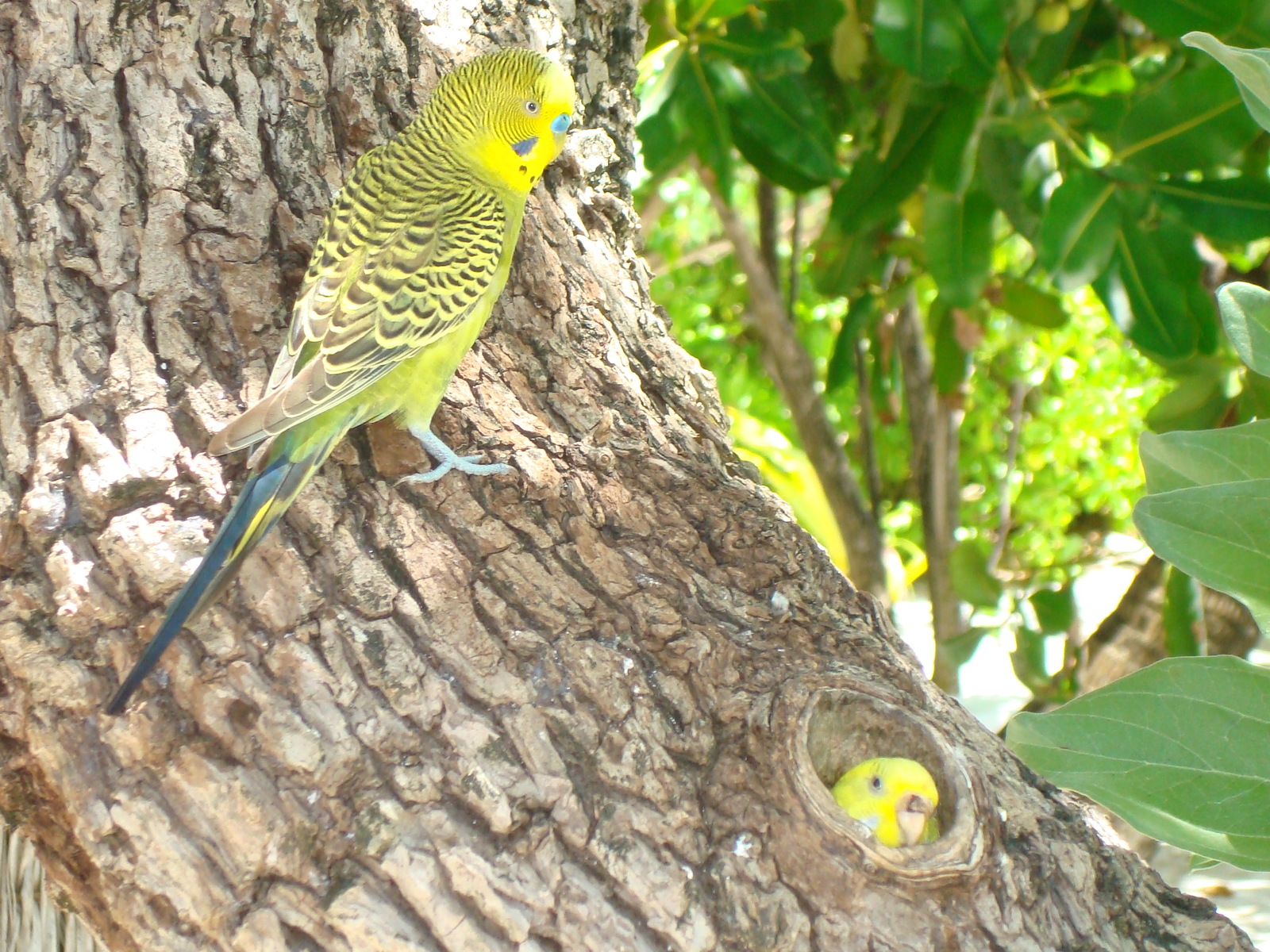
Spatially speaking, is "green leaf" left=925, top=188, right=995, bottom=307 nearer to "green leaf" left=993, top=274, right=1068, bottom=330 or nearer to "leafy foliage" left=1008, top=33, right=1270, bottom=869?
"green leaf" left=993, top=274, right=1068, bottom=330

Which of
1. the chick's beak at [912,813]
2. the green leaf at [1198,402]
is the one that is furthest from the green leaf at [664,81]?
the chick's beak at [912,813]

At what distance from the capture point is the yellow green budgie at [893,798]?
46.9 inches

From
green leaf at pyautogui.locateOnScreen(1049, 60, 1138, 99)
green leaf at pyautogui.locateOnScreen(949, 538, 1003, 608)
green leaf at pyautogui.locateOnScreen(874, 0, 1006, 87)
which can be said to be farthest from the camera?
green leaf at pyautogui.locateOnScreen(949, 538, 1003, 608)

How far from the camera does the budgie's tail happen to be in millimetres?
1173

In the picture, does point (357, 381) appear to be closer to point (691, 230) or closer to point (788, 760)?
point (788, 760)

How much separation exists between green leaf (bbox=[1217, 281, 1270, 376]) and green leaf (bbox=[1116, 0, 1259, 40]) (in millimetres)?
1052

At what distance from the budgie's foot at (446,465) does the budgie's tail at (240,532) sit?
14 centimetres

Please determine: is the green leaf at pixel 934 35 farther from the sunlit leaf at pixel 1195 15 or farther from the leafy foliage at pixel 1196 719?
the leafy foliage at pixel 1196 719

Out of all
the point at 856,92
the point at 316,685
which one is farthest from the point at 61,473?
the point at 856,92

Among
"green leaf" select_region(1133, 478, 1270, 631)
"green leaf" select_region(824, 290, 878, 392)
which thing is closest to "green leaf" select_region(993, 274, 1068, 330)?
"green leaf" select_region(824, 290, 878, 392)

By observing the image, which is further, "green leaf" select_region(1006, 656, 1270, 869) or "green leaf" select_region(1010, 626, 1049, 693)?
"green leaf" select_region(1010, 626, 1049, 693)

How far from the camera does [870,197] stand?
102 inches

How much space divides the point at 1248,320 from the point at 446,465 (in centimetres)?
101

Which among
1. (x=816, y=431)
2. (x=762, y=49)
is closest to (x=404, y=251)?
(x=762, y=49)
